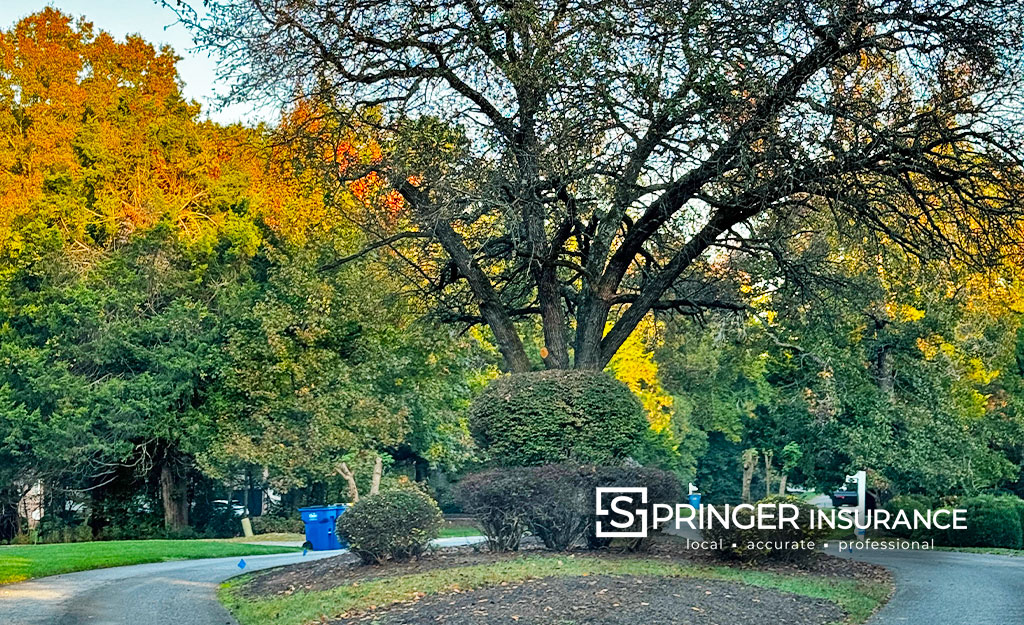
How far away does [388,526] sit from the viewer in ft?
44.7

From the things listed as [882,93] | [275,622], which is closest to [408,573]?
[275,622]

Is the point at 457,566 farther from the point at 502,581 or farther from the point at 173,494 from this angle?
the point at 173,494

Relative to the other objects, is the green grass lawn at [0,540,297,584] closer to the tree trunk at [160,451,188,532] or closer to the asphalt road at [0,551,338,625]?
the asphalt road at [0,551,338,625]

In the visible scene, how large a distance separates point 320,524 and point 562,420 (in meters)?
9.98

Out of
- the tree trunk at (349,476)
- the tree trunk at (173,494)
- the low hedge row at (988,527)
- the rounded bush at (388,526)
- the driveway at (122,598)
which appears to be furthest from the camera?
the tree trunk at (173,494)

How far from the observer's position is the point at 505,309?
17281 millimetres

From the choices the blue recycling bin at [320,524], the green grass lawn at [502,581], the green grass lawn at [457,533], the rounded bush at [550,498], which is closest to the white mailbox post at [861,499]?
the rounded bush at [550,498]

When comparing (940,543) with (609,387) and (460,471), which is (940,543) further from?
(460,471)

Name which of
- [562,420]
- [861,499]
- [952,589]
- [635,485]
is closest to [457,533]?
[861,499]

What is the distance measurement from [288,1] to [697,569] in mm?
9508

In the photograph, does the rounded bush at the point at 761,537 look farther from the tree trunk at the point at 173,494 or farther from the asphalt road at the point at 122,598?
the tree trunk at the point at 173,494

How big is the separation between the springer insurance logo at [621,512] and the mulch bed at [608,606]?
8.59 ft

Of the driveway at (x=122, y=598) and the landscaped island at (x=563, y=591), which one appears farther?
the driveway at (x=122, y=598)

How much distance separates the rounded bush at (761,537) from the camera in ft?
42.0
